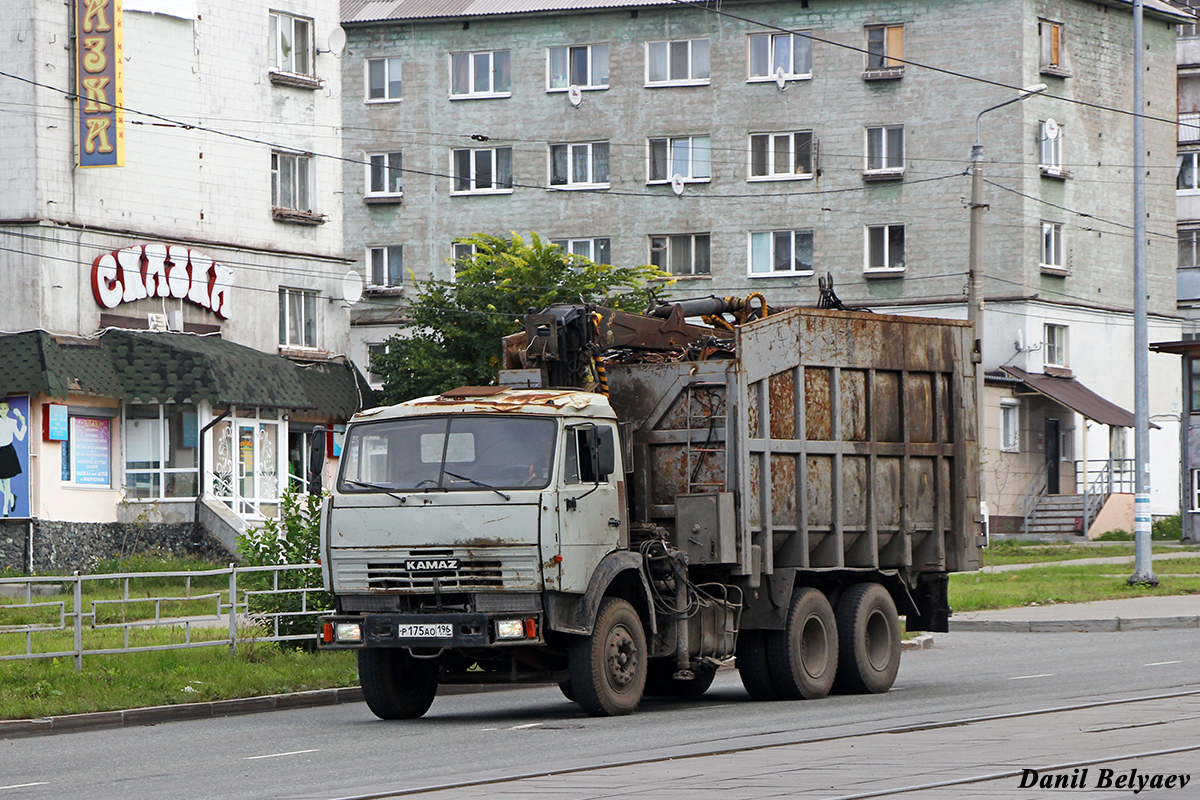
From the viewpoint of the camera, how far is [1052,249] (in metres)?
54.4

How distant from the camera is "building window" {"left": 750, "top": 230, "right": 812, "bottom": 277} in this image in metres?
55.1

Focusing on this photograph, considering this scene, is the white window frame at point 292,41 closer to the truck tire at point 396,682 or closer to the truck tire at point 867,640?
the truck tire at point 867,640

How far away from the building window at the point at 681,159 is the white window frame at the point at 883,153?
4446 millimetres

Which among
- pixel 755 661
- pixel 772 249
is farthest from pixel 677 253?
pixel 755 661

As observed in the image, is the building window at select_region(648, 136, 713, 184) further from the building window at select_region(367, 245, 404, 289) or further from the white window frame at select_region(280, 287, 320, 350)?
the white window frame at select_region(280, 287, 320, 350)

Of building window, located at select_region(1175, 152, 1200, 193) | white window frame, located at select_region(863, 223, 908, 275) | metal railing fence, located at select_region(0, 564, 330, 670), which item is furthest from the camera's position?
building window, located at select_region(1175, 152, 1200, 193)

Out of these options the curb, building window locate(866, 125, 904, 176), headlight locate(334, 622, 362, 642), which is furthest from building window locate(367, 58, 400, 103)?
headlight locate(334, 622, 362, 642)

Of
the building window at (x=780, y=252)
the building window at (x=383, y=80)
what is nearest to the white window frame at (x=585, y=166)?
the building window at (x=780, y=252)

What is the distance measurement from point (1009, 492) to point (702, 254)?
11.0 m

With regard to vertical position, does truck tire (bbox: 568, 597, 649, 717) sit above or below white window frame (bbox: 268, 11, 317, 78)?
below

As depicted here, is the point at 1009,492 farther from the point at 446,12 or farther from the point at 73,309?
the point at 73,309

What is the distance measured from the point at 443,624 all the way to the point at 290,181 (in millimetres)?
28825

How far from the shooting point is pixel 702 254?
56.1 metres

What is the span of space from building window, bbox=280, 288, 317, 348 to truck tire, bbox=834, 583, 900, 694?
2631cm
